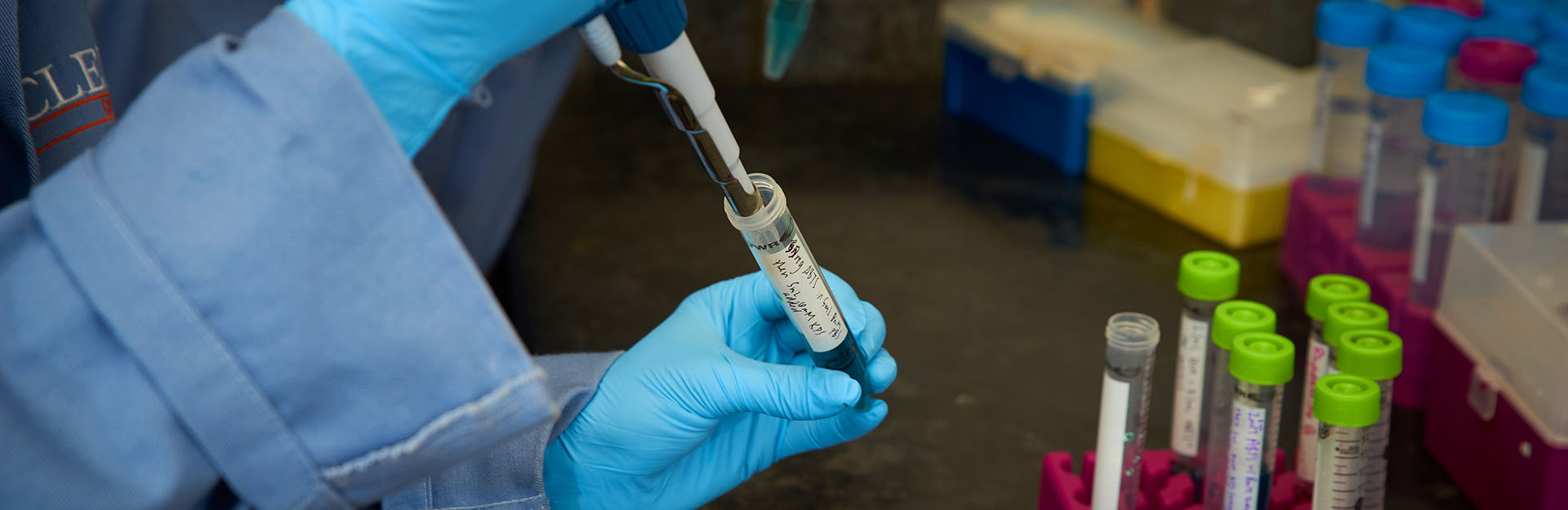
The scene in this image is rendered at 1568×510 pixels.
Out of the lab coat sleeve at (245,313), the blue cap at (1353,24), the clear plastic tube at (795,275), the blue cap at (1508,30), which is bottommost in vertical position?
the blue cap at (1353,24)

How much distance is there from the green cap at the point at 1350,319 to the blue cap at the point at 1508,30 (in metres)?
0.53

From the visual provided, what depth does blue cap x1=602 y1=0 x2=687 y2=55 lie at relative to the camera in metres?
0.64

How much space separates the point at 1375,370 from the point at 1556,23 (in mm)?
686

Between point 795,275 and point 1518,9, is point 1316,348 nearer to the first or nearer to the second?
point 795,275

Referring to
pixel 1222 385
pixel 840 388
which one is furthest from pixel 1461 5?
pixel 840 388

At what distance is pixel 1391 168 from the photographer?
4.05ft

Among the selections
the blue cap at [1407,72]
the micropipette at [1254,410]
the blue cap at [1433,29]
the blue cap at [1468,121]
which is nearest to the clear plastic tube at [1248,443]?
the micropipette at [1254,410]

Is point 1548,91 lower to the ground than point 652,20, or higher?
lower

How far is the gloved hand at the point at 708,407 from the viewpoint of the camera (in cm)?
74

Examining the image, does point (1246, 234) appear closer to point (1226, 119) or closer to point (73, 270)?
point (1226, 119)

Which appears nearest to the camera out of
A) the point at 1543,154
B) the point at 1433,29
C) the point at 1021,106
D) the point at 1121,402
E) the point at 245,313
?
the point at 245,313

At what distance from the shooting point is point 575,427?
77 centimetres

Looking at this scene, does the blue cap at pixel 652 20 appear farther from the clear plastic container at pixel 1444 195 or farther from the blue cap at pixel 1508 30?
the blue cap at pixel 1508 30

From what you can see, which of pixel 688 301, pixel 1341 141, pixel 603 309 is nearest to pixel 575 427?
pixel 688 301
